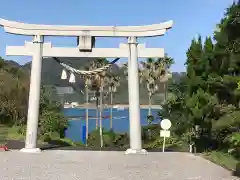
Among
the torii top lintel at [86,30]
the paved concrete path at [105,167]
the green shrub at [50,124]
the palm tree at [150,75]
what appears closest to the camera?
the paved concrete path at [105,167]

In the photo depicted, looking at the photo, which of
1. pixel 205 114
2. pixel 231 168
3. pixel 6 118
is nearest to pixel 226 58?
pixel 205 114

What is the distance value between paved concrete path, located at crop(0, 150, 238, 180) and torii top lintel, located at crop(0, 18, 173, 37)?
5380 mm

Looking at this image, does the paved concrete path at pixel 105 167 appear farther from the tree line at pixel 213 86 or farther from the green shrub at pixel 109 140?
the green shrub at pixel 109 140

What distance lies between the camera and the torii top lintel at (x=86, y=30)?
18281 millimetres

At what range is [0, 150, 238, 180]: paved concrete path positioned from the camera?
1170cm

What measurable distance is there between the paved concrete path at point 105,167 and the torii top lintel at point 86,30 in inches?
212

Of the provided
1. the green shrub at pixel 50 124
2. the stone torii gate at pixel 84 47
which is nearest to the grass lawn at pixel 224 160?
the stone torii gate at pixel 84 47

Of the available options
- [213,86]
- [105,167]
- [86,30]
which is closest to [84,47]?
[86,30]

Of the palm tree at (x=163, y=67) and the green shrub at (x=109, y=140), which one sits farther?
the palm tree at (x=163, y=67)

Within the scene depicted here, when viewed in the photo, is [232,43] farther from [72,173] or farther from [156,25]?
[72,173]

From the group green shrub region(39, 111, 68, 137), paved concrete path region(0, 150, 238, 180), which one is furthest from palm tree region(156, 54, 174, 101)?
paved concrete path region(0, 150, 238, 180)

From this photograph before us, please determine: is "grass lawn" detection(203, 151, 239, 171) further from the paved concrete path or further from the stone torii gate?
the stone torii gate

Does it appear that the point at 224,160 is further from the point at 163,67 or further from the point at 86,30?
the point at 163,67

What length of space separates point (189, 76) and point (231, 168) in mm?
7818
